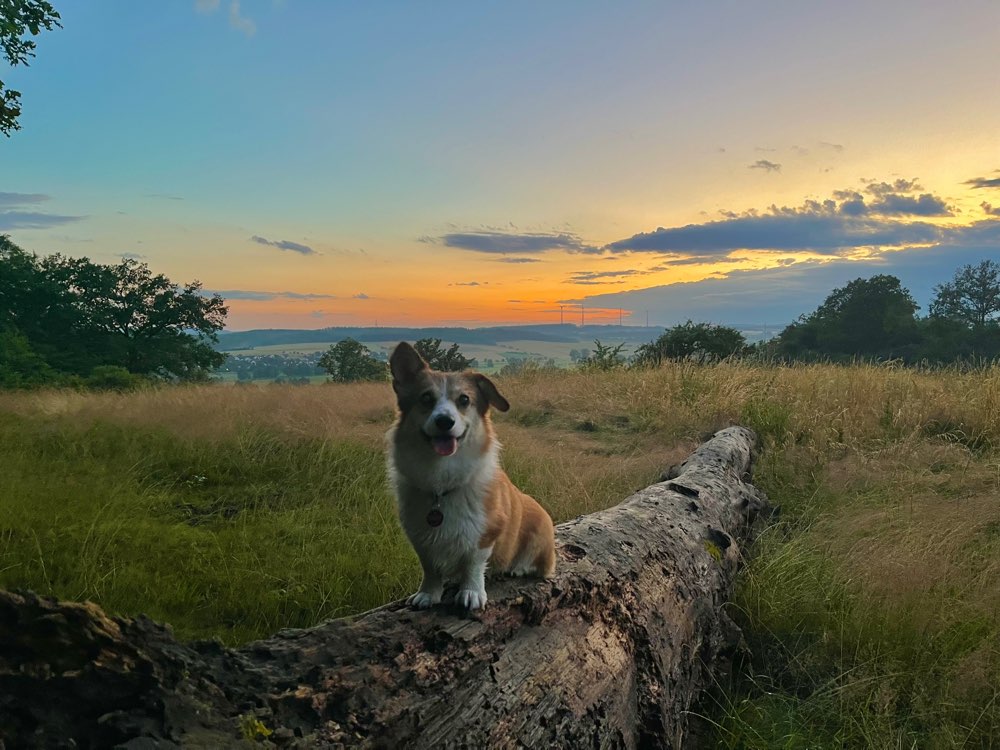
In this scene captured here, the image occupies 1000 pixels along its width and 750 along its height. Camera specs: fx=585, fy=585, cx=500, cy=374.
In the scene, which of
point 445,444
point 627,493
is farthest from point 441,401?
point 627,493

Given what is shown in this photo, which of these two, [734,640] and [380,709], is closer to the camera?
[380,709]

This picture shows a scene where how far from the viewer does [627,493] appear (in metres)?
6.89

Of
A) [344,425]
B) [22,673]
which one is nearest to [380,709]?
[22,673]

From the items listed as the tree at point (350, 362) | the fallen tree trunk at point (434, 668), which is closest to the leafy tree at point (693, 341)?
the tree at point (350, 362)

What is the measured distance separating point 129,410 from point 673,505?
8.84 m

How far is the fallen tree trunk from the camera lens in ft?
4.96

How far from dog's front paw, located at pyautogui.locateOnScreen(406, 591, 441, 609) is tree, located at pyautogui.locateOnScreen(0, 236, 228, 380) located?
2141 centimetres

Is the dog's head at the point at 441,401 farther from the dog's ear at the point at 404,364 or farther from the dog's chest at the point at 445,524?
the dog's chest at the point at 445,524

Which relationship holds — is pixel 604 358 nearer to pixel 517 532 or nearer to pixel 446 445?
pixel 517 532

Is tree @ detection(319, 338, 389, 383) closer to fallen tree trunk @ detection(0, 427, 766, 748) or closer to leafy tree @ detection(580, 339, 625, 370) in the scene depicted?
leafy tree @ detection(580, 339, 625, 370)

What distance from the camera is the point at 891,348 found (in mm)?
24094

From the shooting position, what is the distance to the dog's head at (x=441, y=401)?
2748mm

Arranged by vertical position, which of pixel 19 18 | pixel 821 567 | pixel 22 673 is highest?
pixel 19 18

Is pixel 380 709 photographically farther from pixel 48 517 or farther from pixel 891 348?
pixel 891 348
